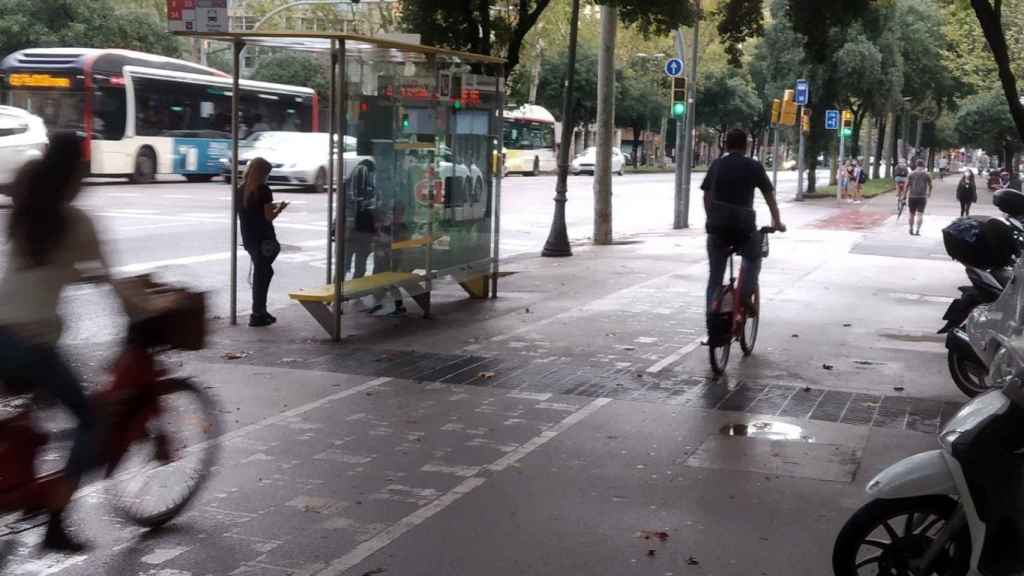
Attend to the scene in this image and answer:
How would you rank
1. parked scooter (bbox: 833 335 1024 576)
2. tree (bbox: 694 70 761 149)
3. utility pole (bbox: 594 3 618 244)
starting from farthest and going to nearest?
tree (bbox: 694 70 761 149), utility pole (bbox: 594 3 618 244), parked scooter (bbox: 833 335 1024 576)

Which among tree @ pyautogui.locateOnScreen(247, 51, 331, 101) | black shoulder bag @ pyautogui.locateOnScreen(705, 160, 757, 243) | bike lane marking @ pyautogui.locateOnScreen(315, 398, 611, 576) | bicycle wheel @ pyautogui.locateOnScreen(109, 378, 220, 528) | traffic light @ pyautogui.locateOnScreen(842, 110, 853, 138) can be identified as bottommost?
bike lane marking @ pyautogui.locateOnScreen(315, 398, 611, 576)

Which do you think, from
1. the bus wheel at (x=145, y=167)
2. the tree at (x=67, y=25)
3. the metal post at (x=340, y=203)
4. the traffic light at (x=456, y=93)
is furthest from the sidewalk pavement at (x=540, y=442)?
the tree at (x=67, y=25)

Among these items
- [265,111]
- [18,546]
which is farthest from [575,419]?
[265,111]

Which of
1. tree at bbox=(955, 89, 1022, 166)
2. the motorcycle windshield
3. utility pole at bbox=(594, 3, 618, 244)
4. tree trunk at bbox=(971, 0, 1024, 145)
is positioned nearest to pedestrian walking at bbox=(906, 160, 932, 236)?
utility pole at bbox=(594, 3, 618, 244)

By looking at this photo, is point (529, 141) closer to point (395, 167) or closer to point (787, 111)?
point (787, 111)

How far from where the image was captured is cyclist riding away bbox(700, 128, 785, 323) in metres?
9.86

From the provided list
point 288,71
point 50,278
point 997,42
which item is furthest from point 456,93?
point 288,71

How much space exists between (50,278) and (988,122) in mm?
60158

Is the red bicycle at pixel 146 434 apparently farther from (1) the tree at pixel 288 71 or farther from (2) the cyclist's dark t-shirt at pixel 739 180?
(1) the tree at pixel 288 71

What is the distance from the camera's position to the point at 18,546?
5.34 meters

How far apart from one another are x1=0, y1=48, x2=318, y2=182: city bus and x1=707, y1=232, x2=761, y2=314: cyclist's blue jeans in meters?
23.6

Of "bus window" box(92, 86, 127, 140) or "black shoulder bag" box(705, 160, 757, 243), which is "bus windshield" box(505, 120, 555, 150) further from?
"black shoulder bag" box(705, 160, 757, 243)

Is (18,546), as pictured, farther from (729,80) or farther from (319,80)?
(729,80)

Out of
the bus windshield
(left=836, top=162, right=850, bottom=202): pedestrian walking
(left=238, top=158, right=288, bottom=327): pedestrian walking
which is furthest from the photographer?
the bus windshield
